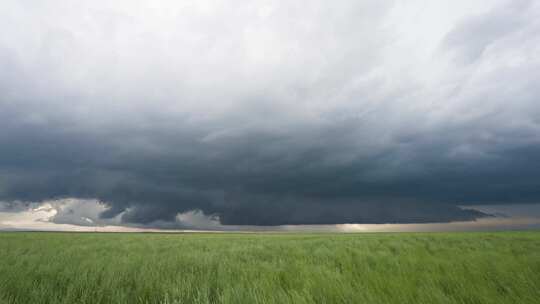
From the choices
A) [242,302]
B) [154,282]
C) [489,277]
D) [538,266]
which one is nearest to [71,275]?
[154,282]

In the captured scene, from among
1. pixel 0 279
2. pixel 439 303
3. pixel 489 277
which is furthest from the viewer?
pixel 489 277

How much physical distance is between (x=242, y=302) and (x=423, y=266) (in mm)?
3566

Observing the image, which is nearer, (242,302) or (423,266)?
(242,302)

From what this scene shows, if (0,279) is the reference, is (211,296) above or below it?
below

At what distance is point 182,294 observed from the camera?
116 inches

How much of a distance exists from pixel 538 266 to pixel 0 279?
7.67 m

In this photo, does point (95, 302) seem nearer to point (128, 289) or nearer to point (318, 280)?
point (128, 289)

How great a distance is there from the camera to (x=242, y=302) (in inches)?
96.7

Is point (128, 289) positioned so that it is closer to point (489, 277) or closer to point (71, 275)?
point (71, 275)

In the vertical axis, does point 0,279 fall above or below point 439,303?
above

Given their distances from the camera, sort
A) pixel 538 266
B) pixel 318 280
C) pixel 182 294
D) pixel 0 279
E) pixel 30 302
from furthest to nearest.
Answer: pixel 538 266
pixel 0 279
pixel 318 280
pixel 182 294
pixel 30 302

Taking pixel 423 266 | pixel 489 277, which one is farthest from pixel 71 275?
pixel 489 277

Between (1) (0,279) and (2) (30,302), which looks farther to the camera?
(1) (0,279)

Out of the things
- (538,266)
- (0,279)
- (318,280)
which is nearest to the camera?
(318,280)
